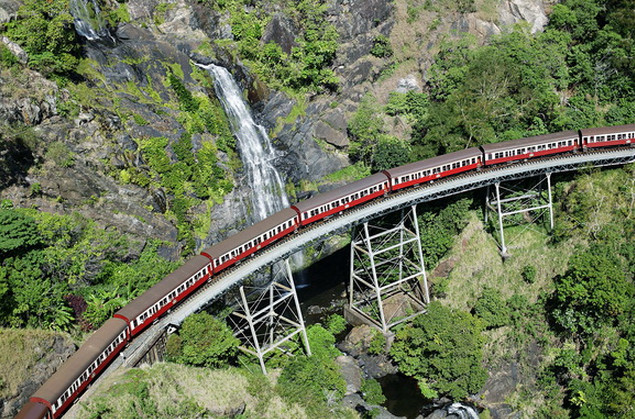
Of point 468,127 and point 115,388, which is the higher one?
point 468,127

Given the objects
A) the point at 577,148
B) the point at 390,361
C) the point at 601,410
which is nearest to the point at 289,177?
the point at 390,361

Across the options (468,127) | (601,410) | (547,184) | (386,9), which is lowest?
(601,410)

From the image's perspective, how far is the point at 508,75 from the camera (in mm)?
60156

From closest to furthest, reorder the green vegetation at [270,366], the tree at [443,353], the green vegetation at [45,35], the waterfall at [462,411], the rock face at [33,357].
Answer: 1. the rock face at [33,357]
2. the green vegetation at [270,366]
3. the waterfall at [462,411]
4. the tree at [443,353]
5. the green vegetation at [45,35]

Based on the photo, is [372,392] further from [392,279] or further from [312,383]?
[392,279]

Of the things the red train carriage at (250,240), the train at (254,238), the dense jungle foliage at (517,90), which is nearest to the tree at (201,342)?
the train at (254,238)

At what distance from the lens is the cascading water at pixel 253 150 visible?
6072 cm

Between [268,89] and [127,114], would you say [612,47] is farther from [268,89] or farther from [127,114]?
[127,114]

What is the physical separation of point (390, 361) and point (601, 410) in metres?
16.6

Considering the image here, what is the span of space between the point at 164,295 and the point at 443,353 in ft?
71.4

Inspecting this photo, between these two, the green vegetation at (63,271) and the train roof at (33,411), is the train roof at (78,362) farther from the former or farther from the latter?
the green vegetation at (63,271)

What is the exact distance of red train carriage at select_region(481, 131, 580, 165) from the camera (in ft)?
166

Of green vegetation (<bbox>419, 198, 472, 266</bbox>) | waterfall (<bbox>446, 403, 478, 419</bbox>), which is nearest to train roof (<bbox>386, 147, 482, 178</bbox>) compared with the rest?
green vegetation (<bbox>419, 198, 472, 266</bbox>)

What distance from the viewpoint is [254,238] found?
142ft
